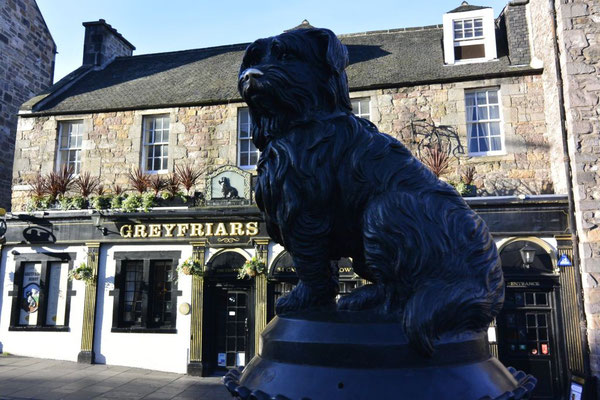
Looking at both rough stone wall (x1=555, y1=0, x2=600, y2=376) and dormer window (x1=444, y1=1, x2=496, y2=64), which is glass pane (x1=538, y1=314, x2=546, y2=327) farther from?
dormer window (x1=444, y1=1, x2=496, y2=64)

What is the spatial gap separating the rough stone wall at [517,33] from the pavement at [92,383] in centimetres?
1100

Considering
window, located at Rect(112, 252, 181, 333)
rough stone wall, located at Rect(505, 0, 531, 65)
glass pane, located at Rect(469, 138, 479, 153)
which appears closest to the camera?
glass pane, located at Rect(469, 138, 479, 153)

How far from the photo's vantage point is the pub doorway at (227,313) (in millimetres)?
11703

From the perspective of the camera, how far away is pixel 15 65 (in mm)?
15633

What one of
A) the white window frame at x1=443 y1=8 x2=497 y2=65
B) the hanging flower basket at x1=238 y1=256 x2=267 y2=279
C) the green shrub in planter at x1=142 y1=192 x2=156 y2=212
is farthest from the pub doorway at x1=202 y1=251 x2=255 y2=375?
the white window frame at x1=443 y1=8 x2=497 y2=65

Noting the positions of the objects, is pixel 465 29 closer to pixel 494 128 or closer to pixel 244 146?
pixel 494 128

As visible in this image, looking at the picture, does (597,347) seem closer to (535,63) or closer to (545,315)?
(545,315)

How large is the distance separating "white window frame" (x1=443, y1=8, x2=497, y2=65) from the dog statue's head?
1151 cm

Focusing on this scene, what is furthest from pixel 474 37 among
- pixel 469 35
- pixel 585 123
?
pixel 585 123

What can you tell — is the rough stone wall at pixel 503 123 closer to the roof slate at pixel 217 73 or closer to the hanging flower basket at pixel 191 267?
the roof slate at pixel 217 73

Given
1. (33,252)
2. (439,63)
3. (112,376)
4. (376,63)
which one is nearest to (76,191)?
(33,252)

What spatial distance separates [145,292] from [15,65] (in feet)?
32.2

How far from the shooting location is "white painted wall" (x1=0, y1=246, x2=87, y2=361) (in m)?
12.2

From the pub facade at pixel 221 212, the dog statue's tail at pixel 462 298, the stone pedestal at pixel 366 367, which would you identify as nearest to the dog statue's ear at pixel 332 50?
the dog statue's tail at pixel 462 298
